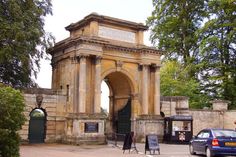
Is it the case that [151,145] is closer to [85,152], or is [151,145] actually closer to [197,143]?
[197,143]

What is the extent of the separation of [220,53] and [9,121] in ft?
103

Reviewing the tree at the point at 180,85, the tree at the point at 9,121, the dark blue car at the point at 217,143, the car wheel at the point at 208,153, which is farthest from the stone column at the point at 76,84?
the tree at the point at 180,85

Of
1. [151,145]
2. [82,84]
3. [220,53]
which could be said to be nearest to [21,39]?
[82,84]

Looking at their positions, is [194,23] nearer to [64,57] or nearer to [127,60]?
[127,60]

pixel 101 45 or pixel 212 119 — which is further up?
pixel 101 45

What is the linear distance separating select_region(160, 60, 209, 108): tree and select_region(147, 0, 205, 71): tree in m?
1.47

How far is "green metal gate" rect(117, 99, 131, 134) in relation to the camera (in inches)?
1250

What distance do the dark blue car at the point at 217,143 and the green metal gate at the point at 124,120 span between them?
13.6 meters

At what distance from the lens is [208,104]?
4041cm

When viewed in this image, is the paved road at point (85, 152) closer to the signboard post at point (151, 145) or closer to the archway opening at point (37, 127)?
the signboard post at point (151, 145)

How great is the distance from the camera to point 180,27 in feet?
146

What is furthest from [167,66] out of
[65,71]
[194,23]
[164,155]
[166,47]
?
[164,155]

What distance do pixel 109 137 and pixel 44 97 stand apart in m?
8.47

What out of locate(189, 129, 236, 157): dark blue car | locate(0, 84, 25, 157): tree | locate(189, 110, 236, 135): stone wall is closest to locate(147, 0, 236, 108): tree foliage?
locate(189, 110, 236, 135): stone wall
